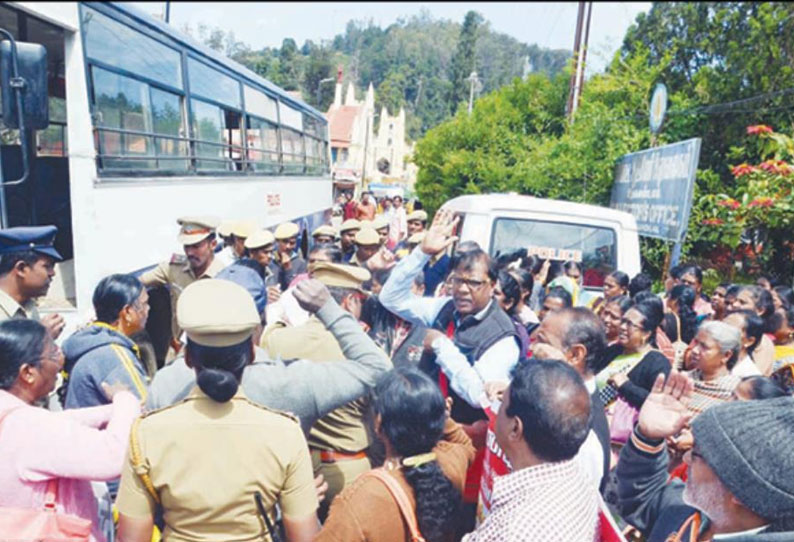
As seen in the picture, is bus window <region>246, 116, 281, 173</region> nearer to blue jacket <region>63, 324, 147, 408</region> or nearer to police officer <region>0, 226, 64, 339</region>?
police officer <region>0, 226, 64, 339</region>

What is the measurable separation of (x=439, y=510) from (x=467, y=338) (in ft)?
3.92

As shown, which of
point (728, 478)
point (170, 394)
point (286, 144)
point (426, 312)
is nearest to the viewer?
point (728, 478)

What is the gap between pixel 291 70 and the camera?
16500 mm

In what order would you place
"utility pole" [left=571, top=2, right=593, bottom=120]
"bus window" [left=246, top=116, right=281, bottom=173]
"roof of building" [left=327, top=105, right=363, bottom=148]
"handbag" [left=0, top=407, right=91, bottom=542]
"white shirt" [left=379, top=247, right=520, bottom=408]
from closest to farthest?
"handbag" [left=0, top=407, right=91, bottom=542] → "white shirt" [left=379, top=247, right=520, bottom=408] → "bus window" [left=246, top=116, right=281, bottom=173] → "utility pole" [left=571, top=2, right=593, bottom=120] → "roof of building" [left=327, top=105, right=363, bottom=148]

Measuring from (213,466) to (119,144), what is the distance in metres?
3.59

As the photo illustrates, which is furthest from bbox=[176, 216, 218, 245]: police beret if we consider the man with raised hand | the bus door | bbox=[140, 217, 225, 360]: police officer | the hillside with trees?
the hillside with trees

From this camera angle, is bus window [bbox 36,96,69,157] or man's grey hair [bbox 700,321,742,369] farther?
bus window [bbox 36,96,69,157]

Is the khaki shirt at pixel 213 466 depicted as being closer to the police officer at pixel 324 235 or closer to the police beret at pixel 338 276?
the police beret at pixel 338 276

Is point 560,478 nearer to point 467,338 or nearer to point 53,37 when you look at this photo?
point 467,338

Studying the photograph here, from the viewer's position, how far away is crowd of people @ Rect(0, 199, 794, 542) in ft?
5.32

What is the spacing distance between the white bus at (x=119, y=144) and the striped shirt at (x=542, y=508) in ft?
9.58

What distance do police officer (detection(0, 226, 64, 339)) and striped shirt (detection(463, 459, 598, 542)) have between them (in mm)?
2417

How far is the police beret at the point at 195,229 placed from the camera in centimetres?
440

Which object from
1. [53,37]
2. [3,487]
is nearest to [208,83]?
[53,37]
